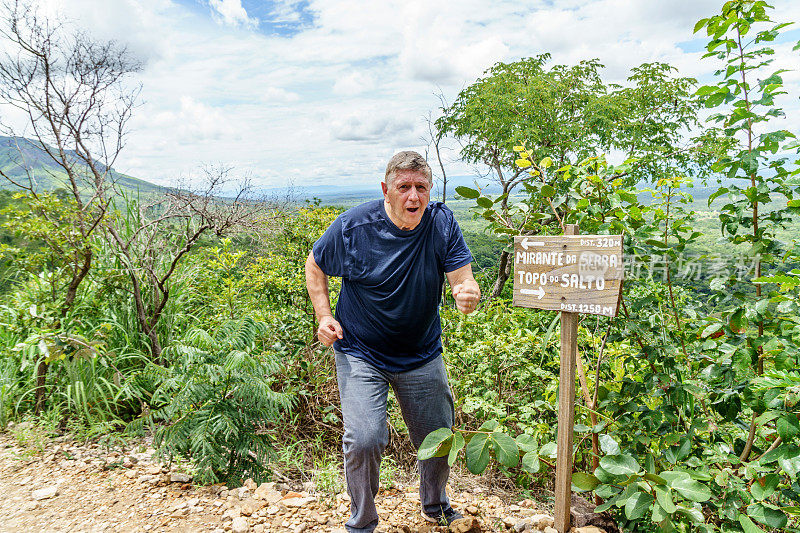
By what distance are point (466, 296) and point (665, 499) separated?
1.06 meters

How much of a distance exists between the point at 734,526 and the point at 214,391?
8.76 feet

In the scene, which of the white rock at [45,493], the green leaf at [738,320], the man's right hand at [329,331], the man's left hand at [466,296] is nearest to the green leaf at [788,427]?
the green leaf at [738,320]

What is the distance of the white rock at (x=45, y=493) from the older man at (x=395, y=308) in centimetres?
193

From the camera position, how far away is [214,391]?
3.04 meters

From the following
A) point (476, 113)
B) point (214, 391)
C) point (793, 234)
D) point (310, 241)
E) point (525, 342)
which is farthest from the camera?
point (476, 113)

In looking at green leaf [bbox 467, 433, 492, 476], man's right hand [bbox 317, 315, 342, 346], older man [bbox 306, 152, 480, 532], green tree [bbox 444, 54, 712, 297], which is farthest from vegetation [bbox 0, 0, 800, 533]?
green tree [bbox 444, 54, 712, 297]

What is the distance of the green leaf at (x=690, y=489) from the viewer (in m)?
1.60

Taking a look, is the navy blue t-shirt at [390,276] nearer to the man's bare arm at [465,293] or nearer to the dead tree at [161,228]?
the man's bare arm at [465,293]

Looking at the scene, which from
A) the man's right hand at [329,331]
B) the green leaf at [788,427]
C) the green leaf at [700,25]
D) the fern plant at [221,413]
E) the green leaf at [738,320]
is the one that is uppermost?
the green leaf at [700,25]

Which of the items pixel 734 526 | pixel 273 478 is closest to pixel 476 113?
pixel 273 478

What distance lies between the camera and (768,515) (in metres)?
1.74

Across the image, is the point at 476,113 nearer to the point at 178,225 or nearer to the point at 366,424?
the point at 178,225

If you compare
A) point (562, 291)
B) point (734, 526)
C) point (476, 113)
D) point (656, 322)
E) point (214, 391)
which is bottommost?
point (734, 526)

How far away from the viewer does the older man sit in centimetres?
235
